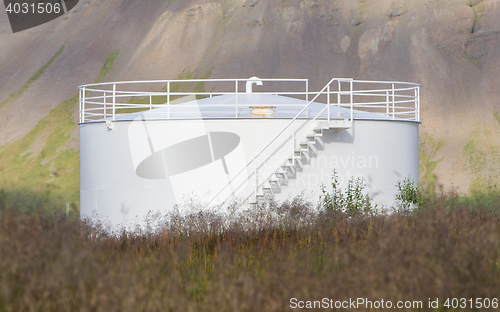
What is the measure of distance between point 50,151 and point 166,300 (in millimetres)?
64031

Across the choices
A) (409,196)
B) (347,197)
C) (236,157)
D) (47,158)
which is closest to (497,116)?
(47,158)

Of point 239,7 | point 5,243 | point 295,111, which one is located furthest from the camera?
point 239,7

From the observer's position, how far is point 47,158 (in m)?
64.2

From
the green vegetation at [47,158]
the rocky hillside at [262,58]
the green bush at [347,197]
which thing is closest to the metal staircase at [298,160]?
the green bush at [347,197]

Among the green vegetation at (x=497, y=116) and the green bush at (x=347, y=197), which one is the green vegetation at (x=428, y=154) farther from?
the green bush at (x=347, y=197)

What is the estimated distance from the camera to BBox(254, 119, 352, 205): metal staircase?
13852mm

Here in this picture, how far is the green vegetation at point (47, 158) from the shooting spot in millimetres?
56378

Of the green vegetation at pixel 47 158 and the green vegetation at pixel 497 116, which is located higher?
the green vegetation at pixel 497 116

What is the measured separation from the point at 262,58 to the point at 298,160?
187ft

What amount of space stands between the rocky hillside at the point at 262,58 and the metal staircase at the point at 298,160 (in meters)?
39.0

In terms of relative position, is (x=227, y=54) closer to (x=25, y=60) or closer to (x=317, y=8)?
(x=317, y=8)

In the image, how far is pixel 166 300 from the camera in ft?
17.9

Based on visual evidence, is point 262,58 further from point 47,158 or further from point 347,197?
point 347,197

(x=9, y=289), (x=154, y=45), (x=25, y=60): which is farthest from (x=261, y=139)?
(x=25, y=60)
